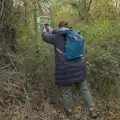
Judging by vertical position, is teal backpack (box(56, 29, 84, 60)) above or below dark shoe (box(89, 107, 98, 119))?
above

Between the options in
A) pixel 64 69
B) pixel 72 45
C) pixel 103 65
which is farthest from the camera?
pixel 103 65

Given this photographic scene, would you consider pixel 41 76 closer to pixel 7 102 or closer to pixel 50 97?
pixel 50 97

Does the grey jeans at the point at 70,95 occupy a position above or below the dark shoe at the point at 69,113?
above

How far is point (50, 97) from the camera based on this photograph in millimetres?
6383

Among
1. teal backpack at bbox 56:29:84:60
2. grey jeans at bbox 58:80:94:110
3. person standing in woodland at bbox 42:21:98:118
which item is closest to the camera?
teal backpack at bbox 56:29:84:60

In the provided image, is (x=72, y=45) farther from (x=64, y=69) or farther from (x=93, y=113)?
(x=93, y=113)

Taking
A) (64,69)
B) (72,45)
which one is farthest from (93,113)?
(72,45)

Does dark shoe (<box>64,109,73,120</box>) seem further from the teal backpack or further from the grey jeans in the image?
the teal backpack

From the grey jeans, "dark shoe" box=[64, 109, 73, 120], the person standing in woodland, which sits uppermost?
the person standing in woodland

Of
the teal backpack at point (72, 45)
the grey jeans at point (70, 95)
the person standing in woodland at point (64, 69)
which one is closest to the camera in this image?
the teal backpack at point (72, 45)

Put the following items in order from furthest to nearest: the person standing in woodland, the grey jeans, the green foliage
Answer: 1. the green foliage
2. the grey jeans
3. the person standing in woodland

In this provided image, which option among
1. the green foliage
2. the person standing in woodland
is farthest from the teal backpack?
the green foliage

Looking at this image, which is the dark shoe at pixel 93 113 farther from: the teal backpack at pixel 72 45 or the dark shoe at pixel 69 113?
the teal backpack at pixel 72 45

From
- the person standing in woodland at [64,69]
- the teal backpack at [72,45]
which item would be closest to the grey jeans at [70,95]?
the person standing in woodland at [64,69]
